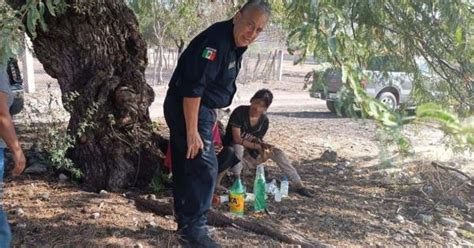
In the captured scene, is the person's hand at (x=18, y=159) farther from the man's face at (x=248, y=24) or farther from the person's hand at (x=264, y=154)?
the person's hand at (x=264, y=154)

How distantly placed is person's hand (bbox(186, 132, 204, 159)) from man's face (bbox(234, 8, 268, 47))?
655mm

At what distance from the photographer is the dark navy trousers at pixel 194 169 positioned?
3.18m

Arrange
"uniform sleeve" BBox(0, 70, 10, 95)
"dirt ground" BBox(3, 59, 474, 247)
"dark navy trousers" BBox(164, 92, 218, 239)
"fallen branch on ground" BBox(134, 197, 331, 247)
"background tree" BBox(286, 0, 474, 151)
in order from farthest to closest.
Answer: "fallen branch on ground" BBox(134, 197, 331, 247)
"dirt ground" BBox(3, 59, 474, 247)
"dark navy trousers" BBox(164, 92, 218, 239)
"uniform sleeve" BBox(0, 70, 10, 95)
"background tree" BBox(286, 0, 474, 151)

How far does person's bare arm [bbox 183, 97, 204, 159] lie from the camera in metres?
2.93

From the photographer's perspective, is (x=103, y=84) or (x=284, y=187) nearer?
(x=103, y=84)

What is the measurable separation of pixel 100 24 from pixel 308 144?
4456 mm

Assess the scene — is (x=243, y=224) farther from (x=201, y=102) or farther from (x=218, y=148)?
(x=201, y=102)

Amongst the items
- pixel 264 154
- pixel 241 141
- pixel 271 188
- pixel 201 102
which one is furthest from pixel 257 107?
pixel 201 102

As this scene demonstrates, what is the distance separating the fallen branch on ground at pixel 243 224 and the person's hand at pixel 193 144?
0.92m

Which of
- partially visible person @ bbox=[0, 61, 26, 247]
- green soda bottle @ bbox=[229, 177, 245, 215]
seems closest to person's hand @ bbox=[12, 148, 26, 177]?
partially visible person @ bbox=[0, 61, 26, 247]

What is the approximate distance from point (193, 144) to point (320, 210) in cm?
192

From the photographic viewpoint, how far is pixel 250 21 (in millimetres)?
2941

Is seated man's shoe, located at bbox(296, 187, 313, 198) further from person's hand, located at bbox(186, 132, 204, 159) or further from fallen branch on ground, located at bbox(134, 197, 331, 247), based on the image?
person's hand, located at bbox(186, 132, 204, 159)

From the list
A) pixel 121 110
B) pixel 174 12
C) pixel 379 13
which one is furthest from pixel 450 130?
pixel 174 12
